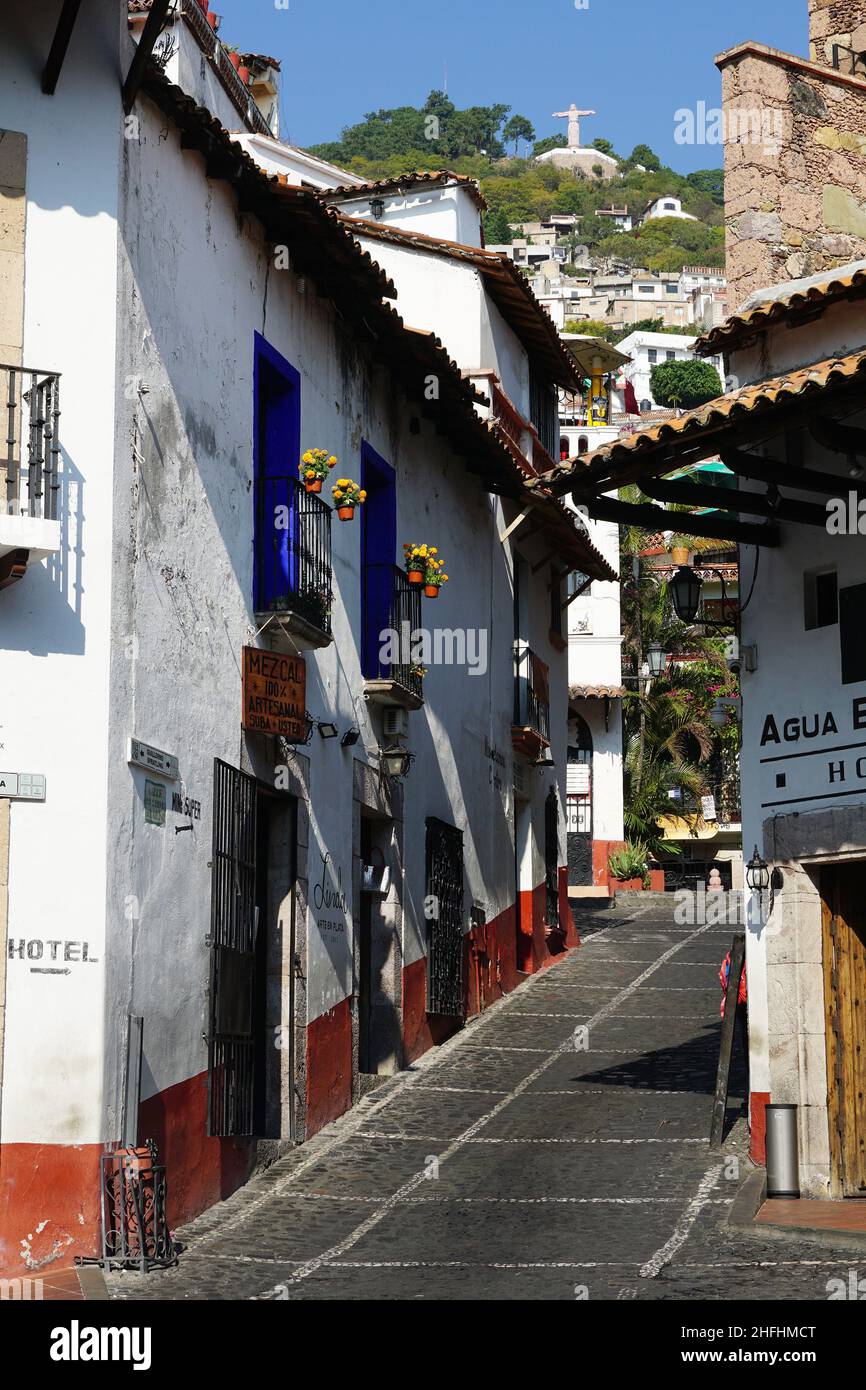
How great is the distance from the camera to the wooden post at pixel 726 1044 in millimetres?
14305

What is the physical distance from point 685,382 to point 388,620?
340 feet

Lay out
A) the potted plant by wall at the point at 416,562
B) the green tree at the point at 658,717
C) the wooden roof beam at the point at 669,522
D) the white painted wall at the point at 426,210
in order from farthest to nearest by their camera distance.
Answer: the green tree at the point at 658,717
the white painted wall at the point at 426,210
the potted plant by wall at the point at 416,562
the wooden roof beam at the point at 669,522

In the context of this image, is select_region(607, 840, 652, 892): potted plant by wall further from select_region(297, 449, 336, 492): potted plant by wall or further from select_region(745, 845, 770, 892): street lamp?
select_region(745, 845, 770, 892): street lamp

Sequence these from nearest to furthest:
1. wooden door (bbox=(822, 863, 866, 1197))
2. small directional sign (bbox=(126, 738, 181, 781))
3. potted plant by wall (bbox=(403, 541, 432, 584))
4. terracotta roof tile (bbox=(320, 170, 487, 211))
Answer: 1. small directional sign (bbox=(126, 738, 181, 781))
2. wooden door (bbox=(822, 863, 866, 1197))
3. potted plant by wall (bbox=(403, 541, 432, 584))
4. terracotta roof tile (bbox=(320, 170, 487, 211))

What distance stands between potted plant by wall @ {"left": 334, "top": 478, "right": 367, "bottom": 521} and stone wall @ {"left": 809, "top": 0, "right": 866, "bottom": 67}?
22.0 ft

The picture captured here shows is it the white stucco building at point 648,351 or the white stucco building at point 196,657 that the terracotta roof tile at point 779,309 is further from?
the white stucco building at point 648,351

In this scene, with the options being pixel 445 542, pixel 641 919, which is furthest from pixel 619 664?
pixel 445 542

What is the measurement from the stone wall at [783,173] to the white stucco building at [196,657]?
3085 millimetres

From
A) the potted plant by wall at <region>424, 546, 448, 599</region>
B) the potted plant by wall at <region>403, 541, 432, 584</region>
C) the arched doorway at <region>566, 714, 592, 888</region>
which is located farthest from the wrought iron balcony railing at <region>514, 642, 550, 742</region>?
the arched doorway at <region>566, 714, 592, 888</region>

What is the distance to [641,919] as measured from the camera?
33031 millimetres

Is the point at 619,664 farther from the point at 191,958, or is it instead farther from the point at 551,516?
the point at 191,958

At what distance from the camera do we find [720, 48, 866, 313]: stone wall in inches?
654

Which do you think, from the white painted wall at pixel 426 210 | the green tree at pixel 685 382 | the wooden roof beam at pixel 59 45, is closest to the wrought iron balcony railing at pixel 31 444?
the wooden roof beam at pixel 59 45

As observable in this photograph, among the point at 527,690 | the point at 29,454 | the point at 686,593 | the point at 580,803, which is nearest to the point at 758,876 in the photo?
the point at 686,593
